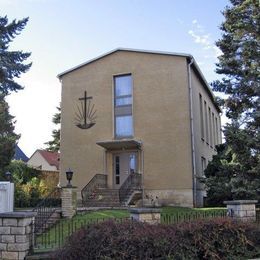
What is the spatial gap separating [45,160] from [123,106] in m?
33.1

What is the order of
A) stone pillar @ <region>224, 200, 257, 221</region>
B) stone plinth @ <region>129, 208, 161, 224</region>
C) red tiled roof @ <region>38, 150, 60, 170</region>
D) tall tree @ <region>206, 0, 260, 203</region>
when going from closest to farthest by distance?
stone plinth @ <region>129, 208, 161, 224</region>
stone pillar @ <region>224, 200, 257, 221</region>
tall tree @ <region>206, 0, 260, 203</region>
red tiled roof @ <region>38, 150, 60, 170</region>

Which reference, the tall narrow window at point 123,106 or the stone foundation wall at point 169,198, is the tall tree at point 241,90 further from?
the tall narrow window at point 123,106

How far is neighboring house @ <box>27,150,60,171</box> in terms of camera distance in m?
55.2

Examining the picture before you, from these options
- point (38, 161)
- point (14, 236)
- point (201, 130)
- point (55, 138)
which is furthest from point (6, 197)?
point (38, 161)

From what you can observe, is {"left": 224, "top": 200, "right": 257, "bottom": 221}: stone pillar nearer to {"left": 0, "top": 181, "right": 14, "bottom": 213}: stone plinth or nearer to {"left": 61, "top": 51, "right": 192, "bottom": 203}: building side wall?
{"left": 0, "top": 181, "right": 14, "bottom": 213}: stone plinth

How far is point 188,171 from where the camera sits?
22.4 meters

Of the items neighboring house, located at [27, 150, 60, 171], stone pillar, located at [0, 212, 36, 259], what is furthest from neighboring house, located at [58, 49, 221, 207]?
neighboring house, located at [27, 150, 60, 171]

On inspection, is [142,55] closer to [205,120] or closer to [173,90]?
[173,90]

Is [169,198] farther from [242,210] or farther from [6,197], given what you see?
[242,210]

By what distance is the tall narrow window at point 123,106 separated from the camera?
2480 centimetres

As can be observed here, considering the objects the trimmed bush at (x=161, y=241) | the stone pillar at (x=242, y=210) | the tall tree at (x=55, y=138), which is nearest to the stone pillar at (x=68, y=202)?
the stone pillar at (x=242, y=210)

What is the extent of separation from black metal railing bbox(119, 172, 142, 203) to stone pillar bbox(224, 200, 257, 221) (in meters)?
10.8

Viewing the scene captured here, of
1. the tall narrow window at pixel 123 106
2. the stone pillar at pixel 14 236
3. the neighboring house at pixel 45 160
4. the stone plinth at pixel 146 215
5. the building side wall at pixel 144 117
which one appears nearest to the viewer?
the stone pillar at pixel 14 236

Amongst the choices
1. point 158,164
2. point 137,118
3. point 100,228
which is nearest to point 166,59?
point 137,118
